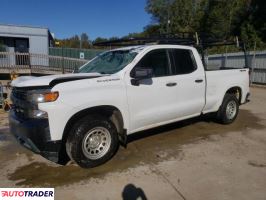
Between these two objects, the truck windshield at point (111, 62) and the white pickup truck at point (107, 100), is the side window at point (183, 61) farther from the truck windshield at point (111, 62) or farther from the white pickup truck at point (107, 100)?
the truck windshield at point (111, 62)

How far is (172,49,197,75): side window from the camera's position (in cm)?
577

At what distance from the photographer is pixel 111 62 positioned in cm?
551

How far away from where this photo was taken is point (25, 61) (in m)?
20.3

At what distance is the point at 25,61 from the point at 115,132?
17.2 metres

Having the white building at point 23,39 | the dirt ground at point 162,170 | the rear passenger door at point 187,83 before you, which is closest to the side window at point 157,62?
the rear passenger door at point 187,83

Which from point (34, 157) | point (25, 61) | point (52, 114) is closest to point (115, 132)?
point (52, 114)

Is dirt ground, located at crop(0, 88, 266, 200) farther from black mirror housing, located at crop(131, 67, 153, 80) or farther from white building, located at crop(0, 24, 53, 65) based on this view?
white building, located at crop(0, 24, 53, 65)

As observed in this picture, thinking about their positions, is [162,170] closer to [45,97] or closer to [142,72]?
[142,72]

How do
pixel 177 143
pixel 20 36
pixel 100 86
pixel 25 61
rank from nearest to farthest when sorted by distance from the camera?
pixel 100 86 < pixel 177 143 < pixel 25 61 < pixel 20 36

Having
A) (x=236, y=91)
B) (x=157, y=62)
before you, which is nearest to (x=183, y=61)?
(x=157, y=62)

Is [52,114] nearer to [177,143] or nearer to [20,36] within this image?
[177,143]

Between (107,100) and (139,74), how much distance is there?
0.64 m

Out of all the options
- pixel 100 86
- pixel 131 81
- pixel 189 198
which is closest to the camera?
pixel 189 198

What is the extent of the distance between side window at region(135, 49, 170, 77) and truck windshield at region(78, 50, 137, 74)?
217 millimetres
